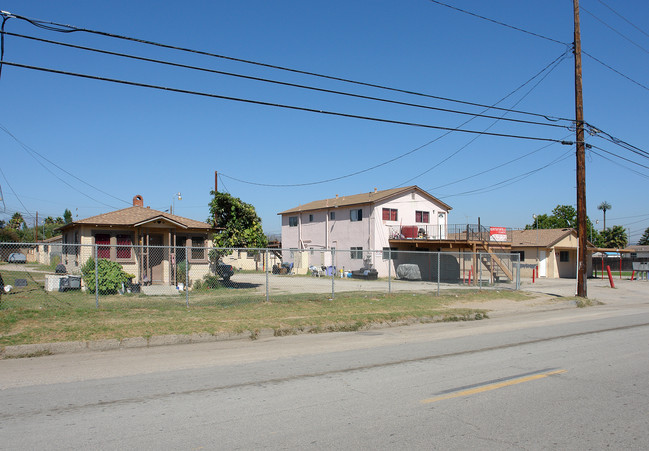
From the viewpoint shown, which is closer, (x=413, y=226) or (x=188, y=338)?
(x=188, y=338)

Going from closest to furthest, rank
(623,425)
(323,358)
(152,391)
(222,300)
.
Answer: (623,425) → (152,391) → (323,358) → (222,300)

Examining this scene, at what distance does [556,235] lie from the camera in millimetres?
40438

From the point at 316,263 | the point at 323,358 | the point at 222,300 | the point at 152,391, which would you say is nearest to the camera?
the point at 152,391

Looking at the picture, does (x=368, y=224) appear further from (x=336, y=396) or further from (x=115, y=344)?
(x=336, y=396)

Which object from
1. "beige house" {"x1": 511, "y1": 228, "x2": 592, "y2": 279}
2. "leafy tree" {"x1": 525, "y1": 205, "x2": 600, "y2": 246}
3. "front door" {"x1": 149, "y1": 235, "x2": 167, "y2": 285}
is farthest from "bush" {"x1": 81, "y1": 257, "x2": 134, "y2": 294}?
"leafy tree" {"x1": 525, "y1": 205, "x2": 600, "y2": 246}

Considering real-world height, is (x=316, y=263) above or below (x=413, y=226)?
below

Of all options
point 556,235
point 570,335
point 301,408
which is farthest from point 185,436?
point 556,235

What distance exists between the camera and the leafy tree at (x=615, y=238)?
2817 inches

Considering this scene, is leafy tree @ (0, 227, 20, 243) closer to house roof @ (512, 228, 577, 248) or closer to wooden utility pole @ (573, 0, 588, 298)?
house roof @ (512, 228, 577, 248)

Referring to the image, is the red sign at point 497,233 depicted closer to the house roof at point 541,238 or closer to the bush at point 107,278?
the house roof at point 541,238

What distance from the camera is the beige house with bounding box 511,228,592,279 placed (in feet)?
130

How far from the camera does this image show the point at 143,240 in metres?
22.4

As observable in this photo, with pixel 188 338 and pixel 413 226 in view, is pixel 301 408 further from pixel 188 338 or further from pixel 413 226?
pixel 413 226

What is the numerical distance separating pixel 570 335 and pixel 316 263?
32437mm
